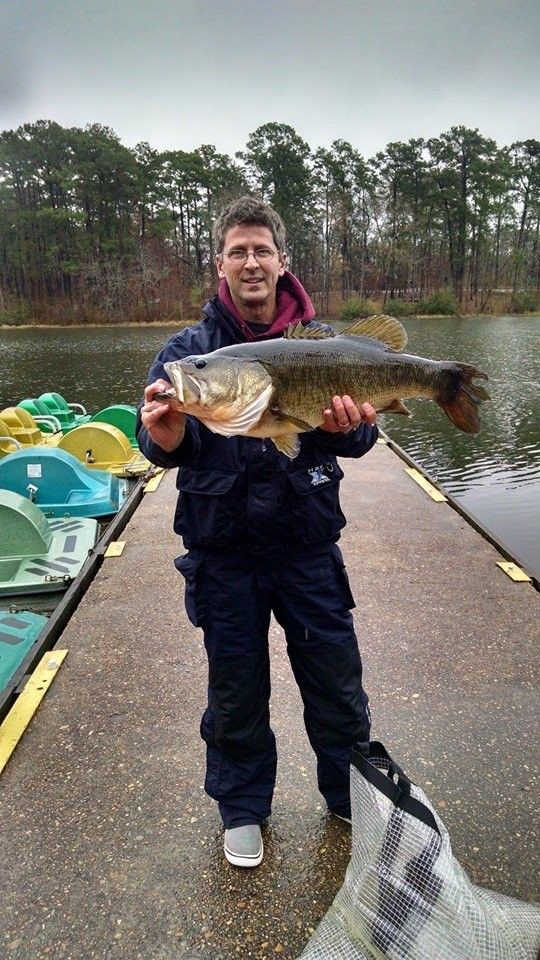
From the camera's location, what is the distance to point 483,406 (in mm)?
17250

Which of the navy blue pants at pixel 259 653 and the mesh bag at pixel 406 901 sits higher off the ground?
the navy blue pants at pixel 259 653

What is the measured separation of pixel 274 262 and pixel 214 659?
166cm

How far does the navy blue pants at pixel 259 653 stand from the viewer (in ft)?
7.52

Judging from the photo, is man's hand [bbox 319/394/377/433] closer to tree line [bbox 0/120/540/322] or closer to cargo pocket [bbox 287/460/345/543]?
cargo pocket [bbox 287/460/345/543]

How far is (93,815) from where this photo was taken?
269 cm

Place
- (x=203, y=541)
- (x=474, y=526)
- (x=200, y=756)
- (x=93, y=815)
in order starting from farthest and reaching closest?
1. (x=474, y=526)
2. (x=200, y=756)
3. (x=93, y=815)
4. (x=203, y=541)

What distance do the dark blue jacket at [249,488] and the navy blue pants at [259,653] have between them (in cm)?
11

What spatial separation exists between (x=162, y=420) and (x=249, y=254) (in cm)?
82

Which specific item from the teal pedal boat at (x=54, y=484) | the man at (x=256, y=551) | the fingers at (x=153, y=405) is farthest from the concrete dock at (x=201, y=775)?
the teal pedal boat at (x=54, y=484)

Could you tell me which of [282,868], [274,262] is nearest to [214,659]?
[282,868]

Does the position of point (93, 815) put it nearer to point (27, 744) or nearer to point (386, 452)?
point (27, 744)

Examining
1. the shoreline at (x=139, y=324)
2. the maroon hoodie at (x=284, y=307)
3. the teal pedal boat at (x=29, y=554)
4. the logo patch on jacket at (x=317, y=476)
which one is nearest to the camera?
the logo patch on jacket at (x=317, y=476)

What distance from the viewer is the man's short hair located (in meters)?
2.34

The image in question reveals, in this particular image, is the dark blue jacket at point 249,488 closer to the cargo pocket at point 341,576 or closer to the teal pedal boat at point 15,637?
the cargo pocket at point 341,576
